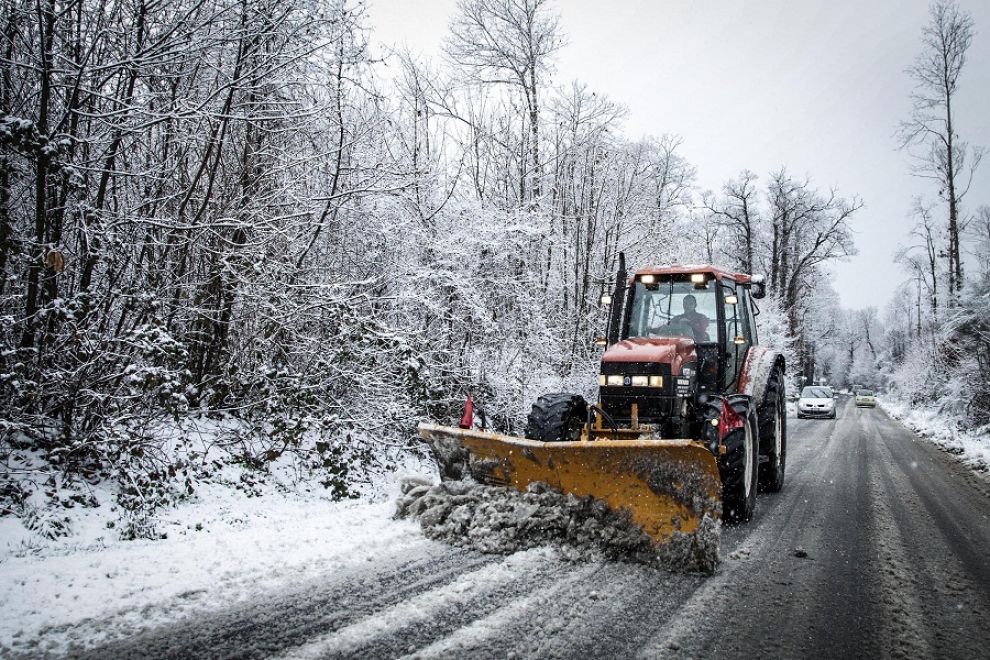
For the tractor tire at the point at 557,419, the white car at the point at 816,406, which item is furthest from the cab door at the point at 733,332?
the white car at the point at 816,406

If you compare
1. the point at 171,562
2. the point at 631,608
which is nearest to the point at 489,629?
the point at 631,608

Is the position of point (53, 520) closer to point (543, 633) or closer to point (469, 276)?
point (543, 633)

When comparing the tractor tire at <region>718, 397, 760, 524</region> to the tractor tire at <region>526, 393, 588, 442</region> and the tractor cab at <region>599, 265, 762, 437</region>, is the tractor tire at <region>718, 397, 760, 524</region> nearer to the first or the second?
the tractor cab at <region>599, 265, 762, 437</region>

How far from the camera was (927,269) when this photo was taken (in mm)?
33969

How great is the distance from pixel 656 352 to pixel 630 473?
62.2 inches

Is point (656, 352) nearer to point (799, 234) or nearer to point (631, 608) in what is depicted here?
point (631, 608)

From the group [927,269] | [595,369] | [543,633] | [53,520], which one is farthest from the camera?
[927,269]

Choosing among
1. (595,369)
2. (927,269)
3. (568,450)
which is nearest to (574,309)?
(595,369)

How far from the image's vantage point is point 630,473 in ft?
13.8

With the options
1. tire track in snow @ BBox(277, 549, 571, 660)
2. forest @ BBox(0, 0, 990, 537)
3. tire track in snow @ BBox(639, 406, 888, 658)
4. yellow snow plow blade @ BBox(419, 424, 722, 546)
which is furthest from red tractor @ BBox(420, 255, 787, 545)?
forest @ BBox(0, 0, 990, 537)

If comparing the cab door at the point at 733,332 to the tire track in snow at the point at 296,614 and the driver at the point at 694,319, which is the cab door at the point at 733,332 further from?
the tire track in snow at the point at 296,614

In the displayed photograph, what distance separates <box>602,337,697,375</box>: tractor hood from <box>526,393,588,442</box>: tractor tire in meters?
0.51

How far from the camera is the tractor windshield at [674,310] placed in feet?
20.7

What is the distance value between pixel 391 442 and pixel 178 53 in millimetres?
4568
